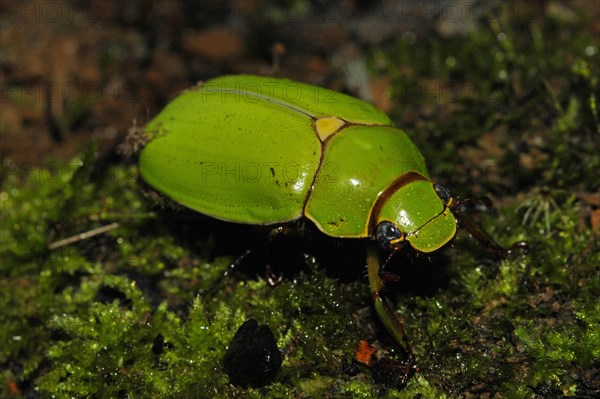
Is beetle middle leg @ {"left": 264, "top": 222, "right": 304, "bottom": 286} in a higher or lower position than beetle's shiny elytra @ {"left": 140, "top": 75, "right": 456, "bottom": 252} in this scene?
lower

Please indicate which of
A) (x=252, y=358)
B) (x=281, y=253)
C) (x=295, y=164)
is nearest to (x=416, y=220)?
(x=295, y=164)

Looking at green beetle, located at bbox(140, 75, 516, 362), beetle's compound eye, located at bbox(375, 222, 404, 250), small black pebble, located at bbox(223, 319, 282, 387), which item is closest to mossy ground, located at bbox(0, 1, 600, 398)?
small black pebble, located at bbox(223, 319, 282, 387)

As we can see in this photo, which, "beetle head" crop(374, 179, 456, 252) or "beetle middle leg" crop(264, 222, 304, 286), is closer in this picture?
"beetle head" crop(374, 179, 456, 252)

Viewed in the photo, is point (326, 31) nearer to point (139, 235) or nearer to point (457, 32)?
point (457, 32)

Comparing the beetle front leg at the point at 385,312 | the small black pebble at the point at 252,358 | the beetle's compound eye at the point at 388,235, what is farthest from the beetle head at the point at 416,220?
the small black pebble at the point at 252,358

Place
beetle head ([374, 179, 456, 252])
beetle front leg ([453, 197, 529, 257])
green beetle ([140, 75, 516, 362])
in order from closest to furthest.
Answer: beetle head ([374, 179, 456, 252])
green beetle ([140, 75, 516, 362])
beetle front leg ([453, 197, 529, 257])

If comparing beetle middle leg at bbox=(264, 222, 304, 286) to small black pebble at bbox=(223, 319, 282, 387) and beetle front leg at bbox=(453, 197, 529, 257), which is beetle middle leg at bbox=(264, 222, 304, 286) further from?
beetle front leg at bbox=(453, 197, 529, 257)

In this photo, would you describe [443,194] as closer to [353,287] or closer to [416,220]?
[416,220]

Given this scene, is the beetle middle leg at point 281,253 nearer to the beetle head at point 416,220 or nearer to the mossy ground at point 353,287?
the mossy ground at point 353,287
